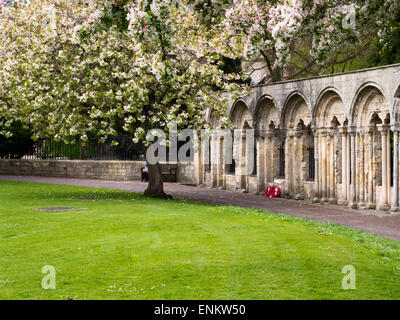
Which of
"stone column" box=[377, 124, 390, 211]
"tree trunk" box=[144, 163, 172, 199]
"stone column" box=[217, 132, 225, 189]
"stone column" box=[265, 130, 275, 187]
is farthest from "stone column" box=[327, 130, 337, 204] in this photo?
"stone column" box=[217, 132, 225, 189]

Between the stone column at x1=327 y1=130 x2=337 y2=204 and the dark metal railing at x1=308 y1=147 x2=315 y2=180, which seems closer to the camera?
the stone column at x1=327 y1=130 x2=337 y2=204

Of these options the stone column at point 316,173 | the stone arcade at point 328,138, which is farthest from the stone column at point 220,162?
the stone column at point 316,173

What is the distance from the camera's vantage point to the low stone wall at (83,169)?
121 ft

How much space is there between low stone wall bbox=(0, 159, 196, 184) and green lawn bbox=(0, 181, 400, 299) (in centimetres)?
1714

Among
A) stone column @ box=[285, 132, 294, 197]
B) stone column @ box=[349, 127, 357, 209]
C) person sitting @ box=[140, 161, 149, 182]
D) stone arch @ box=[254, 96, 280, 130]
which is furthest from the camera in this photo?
person sitting @ box=[140, 161, 149, 182]

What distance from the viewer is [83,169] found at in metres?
38.9

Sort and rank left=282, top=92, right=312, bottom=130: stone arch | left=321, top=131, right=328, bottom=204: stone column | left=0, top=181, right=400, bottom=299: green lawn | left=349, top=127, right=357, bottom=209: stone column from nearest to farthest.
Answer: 1. left=0, top=181, right=400, bottom=299: green lawn
2. left=349, top=127, right=357, bottom=209: stone column
3. left=321, top=131, right=328, bottom=204: stone column
4. left=282, top=92, right=312, bottom=130: stone arch

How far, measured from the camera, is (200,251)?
12516mm

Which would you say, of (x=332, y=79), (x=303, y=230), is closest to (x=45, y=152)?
(x=332, y=79)

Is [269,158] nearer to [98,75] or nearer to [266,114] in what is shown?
[266,114]

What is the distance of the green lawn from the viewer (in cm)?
966

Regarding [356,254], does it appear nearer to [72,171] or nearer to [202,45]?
[202,45]

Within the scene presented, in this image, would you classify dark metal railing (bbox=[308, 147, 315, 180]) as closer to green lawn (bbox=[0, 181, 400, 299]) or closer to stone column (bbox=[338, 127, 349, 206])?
stone column (bbox=[338, 127, 349, 206])

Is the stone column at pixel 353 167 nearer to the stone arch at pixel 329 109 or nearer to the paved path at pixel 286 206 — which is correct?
the paved path at pixel 286 206
